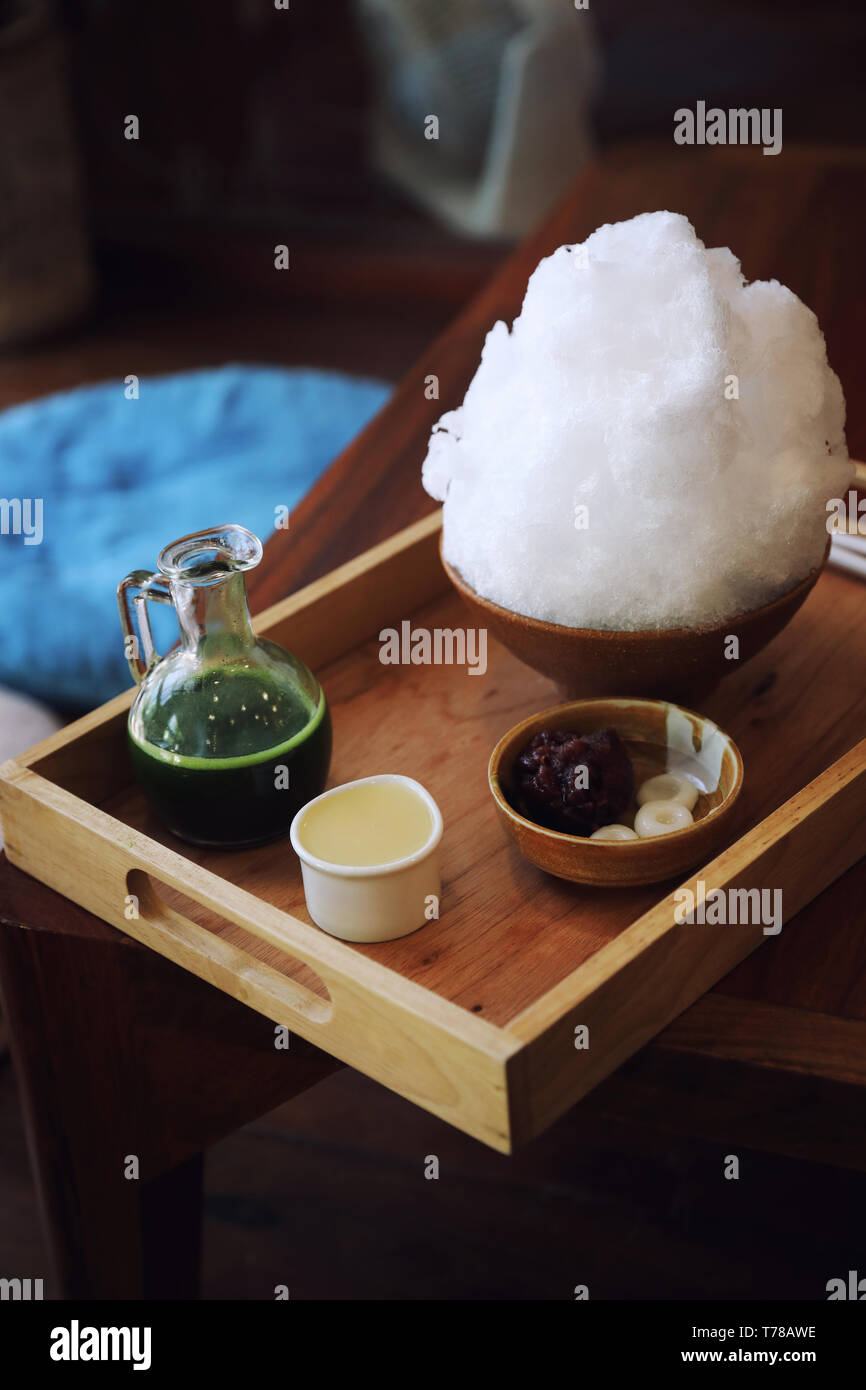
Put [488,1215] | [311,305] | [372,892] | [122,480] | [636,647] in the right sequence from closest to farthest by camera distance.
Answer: [372,892] < [636,647] < [488,1215] < [122,480] < [311,305]

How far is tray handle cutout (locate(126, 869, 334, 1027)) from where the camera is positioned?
2.82ft

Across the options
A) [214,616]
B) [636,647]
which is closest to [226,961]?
[214,616]

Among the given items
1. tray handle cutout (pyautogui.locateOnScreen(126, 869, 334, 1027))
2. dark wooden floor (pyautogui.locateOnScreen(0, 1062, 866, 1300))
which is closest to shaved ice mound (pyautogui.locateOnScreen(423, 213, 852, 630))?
tray handle cutout (pyautogui.locateOnScreen(126, 869, 334, 1027))

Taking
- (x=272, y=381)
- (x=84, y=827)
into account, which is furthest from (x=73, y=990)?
(x=272, y=381)

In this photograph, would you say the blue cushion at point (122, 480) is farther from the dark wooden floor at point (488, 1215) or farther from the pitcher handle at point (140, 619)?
the pitcher handle at point (140, 619)

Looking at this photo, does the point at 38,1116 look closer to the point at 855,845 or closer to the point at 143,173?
the point at 855,845

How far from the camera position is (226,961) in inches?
35.0

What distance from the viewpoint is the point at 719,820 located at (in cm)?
89

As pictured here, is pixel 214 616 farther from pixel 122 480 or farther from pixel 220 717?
pixel 122 480

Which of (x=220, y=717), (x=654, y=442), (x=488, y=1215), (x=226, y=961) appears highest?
(x=654, y=442)

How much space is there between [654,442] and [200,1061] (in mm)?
534

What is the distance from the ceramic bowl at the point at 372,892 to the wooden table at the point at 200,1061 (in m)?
0.11

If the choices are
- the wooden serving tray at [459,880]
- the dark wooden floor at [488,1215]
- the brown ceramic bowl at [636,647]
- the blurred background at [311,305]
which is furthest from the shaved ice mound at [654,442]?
the dark wooden floor at [488,1215]

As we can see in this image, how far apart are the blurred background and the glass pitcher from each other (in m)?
0.52
